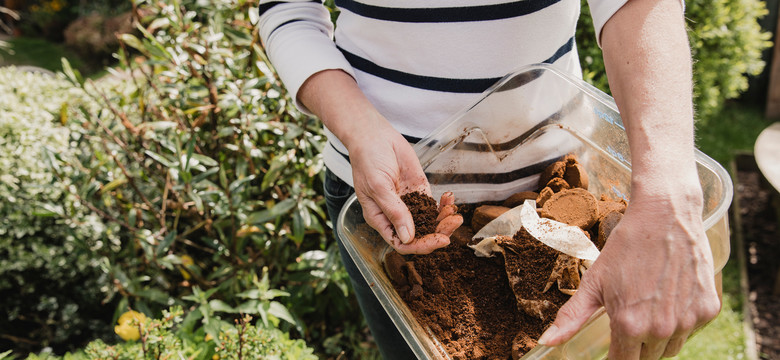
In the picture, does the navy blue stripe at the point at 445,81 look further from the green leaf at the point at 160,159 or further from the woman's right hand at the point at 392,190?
the green leaf at the point at 160,159

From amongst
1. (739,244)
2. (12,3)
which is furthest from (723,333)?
(12,3)

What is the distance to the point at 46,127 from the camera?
7.93 feet

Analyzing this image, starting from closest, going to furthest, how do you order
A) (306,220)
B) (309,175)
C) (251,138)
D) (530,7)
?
1. (530,7)
2. (306,220)
3. (309,175)
4. (251,138)

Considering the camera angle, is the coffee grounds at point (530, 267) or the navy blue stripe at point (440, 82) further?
the navy blue stripe at point (440, 82)

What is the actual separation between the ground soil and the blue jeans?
7.13ft

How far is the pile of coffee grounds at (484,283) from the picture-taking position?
2.74ft

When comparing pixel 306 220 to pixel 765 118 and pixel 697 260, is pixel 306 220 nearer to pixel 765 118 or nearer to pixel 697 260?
pixel 697 260

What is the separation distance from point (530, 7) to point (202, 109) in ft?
4.48

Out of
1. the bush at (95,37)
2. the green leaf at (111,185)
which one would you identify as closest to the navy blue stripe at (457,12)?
the green leaf at (111,185)

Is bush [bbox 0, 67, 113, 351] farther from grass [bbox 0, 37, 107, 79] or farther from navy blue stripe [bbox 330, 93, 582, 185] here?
grass [bbox 0, 37, 107, 79]

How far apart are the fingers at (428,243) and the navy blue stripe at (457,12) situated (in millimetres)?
434

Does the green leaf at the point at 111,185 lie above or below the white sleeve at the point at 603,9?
below

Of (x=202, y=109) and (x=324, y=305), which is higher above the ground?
(x=202, y=109)

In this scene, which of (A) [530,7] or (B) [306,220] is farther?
(B) [306,220]
